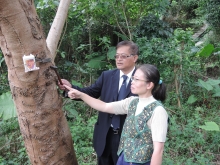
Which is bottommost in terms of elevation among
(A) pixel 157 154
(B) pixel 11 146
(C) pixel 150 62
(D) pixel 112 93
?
(B) pixel 11 146

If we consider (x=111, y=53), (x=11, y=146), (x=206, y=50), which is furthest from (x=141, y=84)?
(x=206, y=50)

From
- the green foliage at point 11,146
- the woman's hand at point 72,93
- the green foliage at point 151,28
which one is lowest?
the green foliage at point 11,146

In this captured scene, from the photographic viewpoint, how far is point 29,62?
1.43 metres

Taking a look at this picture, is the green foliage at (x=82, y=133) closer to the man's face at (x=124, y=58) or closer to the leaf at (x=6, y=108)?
the leaf at (x=6, y=108)

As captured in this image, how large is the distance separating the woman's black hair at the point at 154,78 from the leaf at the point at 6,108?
2.22 meters

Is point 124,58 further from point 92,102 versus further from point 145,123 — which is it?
point 145,123

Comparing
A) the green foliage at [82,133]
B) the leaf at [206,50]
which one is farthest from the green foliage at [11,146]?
the leaf at [206,50]

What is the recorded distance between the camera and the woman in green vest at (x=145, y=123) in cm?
146

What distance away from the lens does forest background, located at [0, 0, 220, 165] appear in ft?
11.2

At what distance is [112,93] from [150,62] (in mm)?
3026

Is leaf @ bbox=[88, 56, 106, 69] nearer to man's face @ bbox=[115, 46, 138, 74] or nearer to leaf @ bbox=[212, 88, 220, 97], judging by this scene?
leaf @ bbox=[212, 88, 220, 97]

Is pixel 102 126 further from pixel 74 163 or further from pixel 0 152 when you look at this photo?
pixel 0 152

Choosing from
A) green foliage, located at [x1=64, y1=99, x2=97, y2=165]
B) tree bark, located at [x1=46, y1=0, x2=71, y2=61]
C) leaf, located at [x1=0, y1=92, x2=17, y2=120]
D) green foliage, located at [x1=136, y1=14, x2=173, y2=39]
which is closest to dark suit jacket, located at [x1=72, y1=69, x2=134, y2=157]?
tree bark, located at [x1=46, y1=0, x2=71, y2=61]

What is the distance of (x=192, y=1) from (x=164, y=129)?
11005 mm
